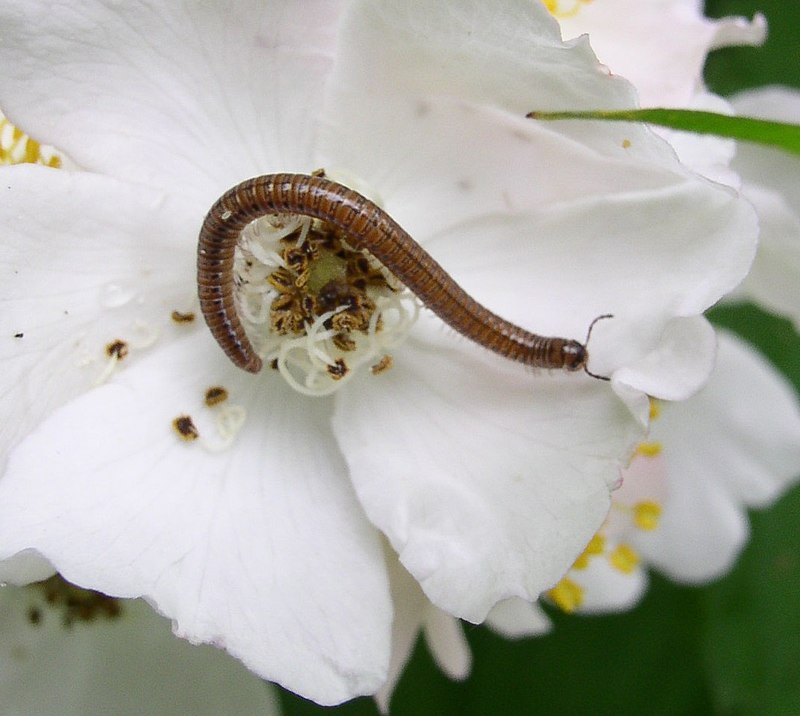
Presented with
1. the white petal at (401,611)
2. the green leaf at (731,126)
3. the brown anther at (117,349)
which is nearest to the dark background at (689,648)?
the white petal at (401,611)

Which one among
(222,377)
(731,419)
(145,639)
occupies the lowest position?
(145,639)

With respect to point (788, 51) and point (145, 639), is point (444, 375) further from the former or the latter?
point (788, 51)

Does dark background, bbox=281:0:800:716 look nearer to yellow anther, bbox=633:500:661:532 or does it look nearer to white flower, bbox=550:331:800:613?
white flower, bbox=550:331:800:613

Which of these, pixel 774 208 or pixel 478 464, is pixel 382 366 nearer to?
pixel 478 464

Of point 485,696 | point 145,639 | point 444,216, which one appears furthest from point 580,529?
point 485,696

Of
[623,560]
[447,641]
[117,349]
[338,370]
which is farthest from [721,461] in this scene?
[117,349]
